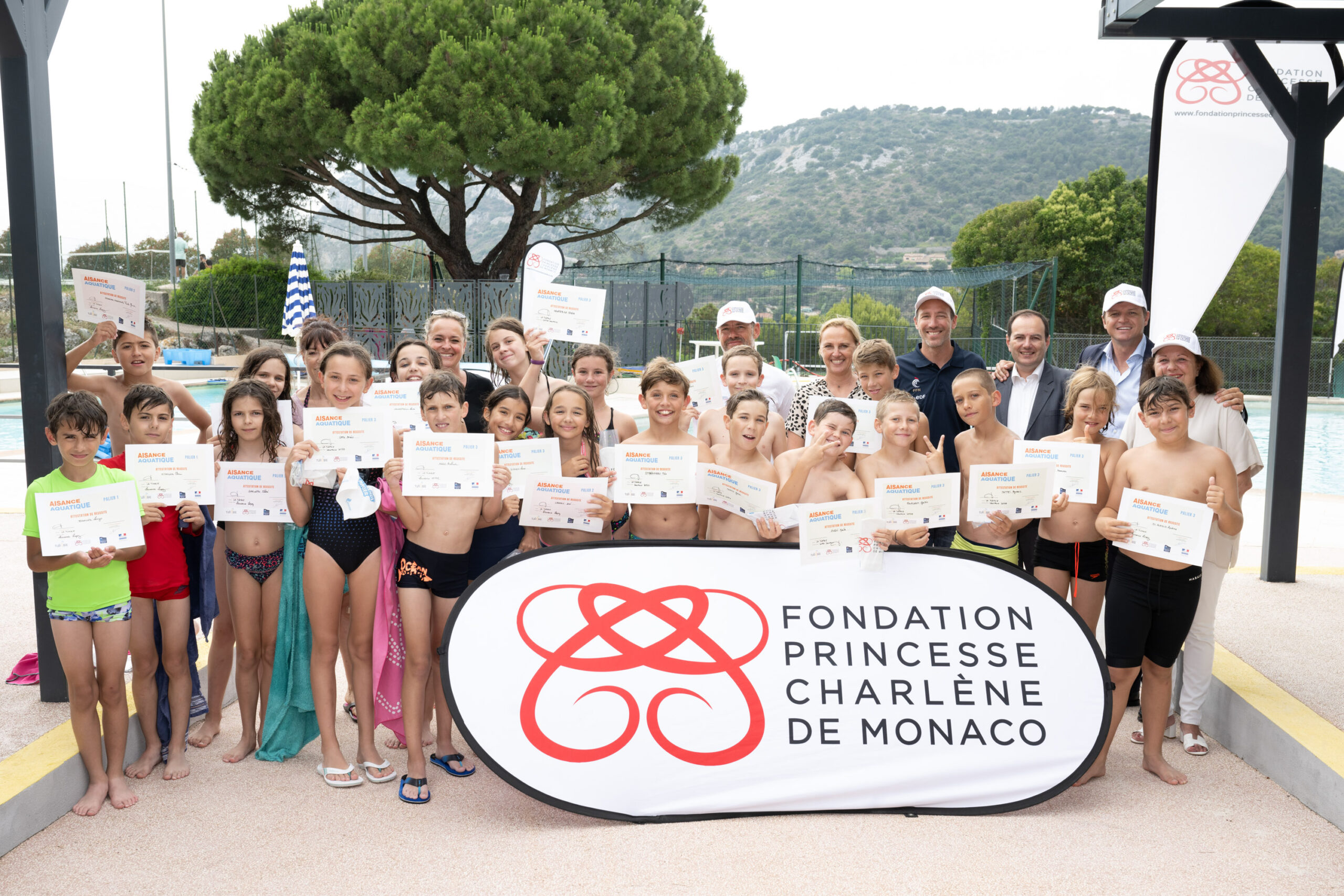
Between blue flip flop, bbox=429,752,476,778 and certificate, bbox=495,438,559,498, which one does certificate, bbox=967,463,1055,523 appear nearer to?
certificate, bbox=495,438,559,498

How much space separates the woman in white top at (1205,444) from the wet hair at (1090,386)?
375 millimetres

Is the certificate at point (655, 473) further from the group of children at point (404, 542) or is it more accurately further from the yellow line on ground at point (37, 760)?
the yellow line on ground at point (37, 760)

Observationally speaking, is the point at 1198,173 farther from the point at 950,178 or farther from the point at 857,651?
the point at 950,178

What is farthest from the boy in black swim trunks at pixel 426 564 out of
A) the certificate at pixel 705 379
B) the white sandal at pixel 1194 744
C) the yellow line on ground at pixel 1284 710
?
the yellow line on ground at pixel 1284 710

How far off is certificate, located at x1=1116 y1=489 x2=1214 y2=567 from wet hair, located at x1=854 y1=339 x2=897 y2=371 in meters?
1.22

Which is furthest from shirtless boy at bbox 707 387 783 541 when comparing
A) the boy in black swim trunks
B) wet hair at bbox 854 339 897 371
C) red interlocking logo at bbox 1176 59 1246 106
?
red interlocking logo at bbox 1176 59 1246 106

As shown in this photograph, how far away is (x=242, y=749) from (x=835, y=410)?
2816 mm

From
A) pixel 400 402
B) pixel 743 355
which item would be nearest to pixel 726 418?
pixel 743 355

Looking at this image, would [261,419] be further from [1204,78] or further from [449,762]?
[1204,78]

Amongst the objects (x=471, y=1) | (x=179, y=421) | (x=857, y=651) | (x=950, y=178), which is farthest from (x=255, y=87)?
(x=950, y=178)

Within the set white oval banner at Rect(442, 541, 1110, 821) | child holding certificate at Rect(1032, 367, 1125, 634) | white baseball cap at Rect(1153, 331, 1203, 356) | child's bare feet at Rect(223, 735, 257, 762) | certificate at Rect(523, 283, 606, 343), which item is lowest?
child's bare feet at Rect(223, 735, 257, 762)

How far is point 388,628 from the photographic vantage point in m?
3.71

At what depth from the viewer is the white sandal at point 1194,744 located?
13.1ft

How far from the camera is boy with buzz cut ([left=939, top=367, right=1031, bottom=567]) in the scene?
3.83m
